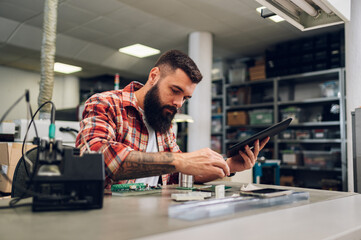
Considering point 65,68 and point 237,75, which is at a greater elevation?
point 65,68

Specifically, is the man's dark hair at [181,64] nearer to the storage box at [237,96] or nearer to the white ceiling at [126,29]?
the white ceiling at [126,29]

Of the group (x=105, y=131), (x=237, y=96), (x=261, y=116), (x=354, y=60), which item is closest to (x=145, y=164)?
(x=105, y=131)

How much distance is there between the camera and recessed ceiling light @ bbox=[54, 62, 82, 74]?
609 centimetres

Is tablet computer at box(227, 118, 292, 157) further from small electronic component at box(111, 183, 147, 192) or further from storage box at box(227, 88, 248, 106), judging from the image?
storage box at box(227, 88, 248, 106)

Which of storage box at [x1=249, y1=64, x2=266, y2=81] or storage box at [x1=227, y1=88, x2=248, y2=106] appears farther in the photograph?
storage box at [x1=227, y1=88, x2=248, y2=106]

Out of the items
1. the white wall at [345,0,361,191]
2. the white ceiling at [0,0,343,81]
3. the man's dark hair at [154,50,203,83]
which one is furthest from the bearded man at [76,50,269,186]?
the white ceiling at [0,0,343,81]

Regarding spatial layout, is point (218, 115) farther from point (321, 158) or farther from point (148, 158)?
point (148, 158)

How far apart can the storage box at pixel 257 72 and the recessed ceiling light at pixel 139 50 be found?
67.5 inches

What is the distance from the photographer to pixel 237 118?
5.55 meters

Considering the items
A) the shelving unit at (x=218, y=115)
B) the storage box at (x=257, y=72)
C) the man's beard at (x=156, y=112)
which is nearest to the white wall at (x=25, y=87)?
the shelving unit at (x=218, y=115)

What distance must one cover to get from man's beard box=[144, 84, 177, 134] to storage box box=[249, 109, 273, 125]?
3952mm

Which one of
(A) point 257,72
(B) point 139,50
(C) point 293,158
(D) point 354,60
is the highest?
(B) point 139,50

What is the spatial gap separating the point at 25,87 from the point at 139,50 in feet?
8.67

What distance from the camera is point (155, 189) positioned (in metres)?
1.03
